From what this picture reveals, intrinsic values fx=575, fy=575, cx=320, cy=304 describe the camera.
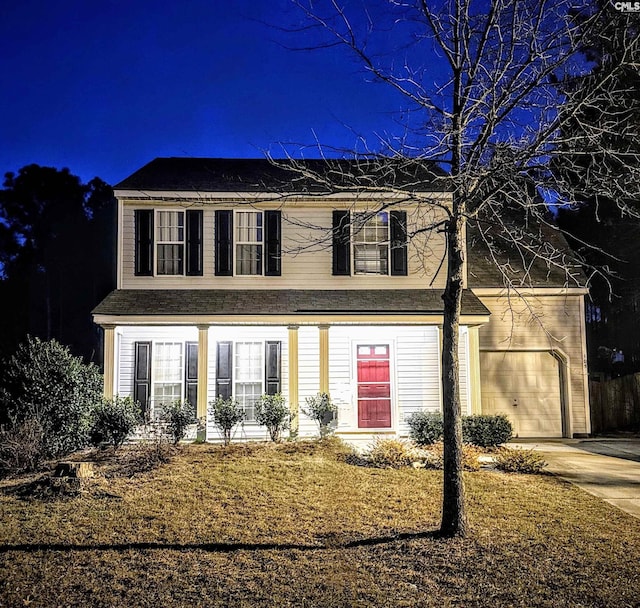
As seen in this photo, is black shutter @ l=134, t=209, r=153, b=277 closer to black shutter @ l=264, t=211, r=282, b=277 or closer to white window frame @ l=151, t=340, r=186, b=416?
white window frame @ l=151, t=340, r=186, b=416

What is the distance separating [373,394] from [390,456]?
4113mm

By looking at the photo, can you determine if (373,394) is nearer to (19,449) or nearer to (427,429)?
(427,429)

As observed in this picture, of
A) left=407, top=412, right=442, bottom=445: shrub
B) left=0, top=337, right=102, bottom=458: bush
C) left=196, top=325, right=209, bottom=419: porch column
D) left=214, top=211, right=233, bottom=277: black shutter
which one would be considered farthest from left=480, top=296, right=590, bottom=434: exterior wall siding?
left=0, top=337, right=102, bottom=458: bush

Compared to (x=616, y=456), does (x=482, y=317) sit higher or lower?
higher

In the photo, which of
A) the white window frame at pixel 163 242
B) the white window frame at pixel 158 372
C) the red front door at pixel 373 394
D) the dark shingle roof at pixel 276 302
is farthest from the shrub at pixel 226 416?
the white window frame at pixel 163 242

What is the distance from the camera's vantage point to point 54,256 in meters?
32.6

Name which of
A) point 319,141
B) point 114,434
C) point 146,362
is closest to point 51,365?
point 114,434

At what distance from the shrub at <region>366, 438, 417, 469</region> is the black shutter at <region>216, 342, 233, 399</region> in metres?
4.48

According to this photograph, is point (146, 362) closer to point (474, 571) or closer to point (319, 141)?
point (319, 141)

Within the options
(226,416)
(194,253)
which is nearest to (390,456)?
(226,416)

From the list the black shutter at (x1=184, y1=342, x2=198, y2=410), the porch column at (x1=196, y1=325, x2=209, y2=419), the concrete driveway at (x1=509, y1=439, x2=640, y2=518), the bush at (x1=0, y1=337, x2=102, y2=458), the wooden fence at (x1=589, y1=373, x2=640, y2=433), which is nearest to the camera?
the concrete driveway at (x1=509, y1=439, x2=640, y2=518)

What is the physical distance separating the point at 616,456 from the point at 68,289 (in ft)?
97.2

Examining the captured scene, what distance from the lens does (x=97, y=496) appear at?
7664 mm

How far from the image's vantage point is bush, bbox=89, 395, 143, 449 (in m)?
10.8
